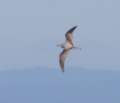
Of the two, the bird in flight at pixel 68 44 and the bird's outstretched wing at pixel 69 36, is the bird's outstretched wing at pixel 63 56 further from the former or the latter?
the bird's outstretched wing at pixel 69 36

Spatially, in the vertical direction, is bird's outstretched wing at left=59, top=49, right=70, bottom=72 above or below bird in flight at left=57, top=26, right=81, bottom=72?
below

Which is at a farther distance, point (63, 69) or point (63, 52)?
point (63, 52)

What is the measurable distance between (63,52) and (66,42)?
5.16ft

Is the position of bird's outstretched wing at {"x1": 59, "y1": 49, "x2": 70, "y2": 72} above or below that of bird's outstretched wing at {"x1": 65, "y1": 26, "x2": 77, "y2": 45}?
below

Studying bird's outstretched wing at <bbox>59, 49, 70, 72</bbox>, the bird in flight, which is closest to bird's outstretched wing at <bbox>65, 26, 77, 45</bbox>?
the bird in flight

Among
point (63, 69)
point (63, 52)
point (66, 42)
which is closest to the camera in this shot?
point (63, 69)

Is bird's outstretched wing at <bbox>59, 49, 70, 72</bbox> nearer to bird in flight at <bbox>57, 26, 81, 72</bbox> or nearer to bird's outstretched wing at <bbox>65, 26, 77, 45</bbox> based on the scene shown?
bird in flight at <bbox>57, 26, 81, 72</bbox>

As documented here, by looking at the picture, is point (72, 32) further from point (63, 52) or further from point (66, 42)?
point (63, 52)

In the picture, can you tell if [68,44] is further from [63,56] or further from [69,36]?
Result: [63,56]

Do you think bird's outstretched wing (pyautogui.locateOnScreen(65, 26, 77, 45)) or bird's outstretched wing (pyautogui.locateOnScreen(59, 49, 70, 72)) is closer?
bird's outstretched wing (pyautogui.locateOnScreen(65, 26, 77, 45))

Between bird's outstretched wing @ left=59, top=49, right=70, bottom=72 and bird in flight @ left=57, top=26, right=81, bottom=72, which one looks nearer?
bird in flight @ left=57, top=26, right=81, bottom=72

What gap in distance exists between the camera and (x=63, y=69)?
18.5 m

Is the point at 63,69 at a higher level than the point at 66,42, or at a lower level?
lower

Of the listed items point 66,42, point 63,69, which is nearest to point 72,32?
point 66,42
